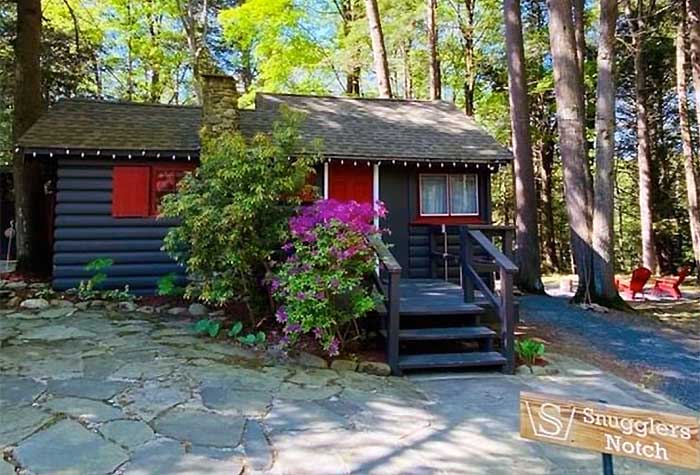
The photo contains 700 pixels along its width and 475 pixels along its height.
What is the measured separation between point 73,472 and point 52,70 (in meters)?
13.3

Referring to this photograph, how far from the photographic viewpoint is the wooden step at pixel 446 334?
5500 millimetres

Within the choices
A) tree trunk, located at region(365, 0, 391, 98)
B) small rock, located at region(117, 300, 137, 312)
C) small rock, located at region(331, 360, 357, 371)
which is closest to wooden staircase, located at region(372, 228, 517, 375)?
small rock, located at region(331, 360, 357, 371)

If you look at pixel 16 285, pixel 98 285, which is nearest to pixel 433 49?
pixel 98 285

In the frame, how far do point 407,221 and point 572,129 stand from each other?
142 inches

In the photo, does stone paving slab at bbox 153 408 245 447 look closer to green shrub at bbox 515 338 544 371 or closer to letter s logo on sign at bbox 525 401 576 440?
letter s logo on sign at bbox 525 401 576 440

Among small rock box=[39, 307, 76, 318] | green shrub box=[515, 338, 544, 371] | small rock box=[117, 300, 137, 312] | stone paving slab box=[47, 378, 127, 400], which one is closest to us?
stone paving slab box=[47, 378, 127, 400]

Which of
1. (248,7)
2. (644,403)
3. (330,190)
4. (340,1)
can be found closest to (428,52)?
(340,1)

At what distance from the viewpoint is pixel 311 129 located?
9.55m

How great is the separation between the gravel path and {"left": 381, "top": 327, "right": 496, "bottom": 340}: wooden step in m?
1.77

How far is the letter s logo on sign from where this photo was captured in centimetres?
209

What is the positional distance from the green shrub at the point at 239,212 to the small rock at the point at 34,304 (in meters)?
2.57

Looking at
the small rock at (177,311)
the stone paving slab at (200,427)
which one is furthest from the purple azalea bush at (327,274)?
the small rock at (177,311)

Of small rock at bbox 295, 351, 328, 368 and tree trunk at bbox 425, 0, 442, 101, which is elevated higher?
tree trunk at bbox 425, 0, 442, 101

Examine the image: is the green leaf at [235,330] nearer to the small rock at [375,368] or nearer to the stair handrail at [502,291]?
the small rock at [375,368]
